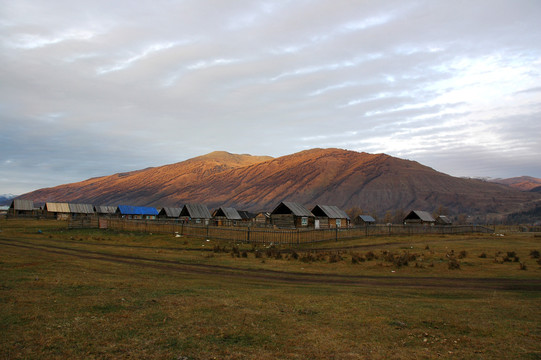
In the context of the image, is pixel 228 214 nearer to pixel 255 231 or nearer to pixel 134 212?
pixel 134 212

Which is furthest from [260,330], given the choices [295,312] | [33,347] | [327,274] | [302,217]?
[302,217]

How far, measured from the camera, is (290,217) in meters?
66.7

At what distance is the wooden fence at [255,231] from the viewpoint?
130 feet

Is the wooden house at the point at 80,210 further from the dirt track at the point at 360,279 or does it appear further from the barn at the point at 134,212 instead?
the dirt track at the point at 360,279

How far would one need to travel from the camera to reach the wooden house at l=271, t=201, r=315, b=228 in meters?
66.4

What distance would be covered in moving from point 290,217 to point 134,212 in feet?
169

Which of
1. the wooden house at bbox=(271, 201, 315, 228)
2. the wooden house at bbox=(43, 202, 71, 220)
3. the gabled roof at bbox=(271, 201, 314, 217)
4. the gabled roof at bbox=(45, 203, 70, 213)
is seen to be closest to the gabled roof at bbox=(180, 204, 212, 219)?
the wooden house at bbox=(271, 201, 315, 228)

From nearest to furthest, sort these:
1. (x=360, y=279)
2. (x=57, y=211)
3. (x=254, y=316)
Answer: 1. (x=254, y=316)
2. (x=360, y=279)
3. (x=57, y=211)

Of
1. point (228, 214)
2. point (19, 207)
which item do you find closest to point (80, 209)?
point (19, 207)

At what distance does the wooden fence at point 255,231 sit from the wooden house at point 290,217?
52.6ft

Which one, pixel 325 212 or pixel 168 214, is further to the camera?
pixel 168 214

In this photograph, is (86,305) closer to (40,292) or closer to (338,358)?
(40,292)

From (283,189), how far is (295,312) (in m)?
189

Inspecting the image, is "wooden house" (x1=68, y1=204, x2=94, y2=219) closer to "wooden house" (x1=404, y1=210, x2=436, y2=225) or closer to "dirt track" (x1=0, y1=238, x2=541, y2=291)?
"wooden house" (x1=404, y1=210, x2=436, y2=225)
